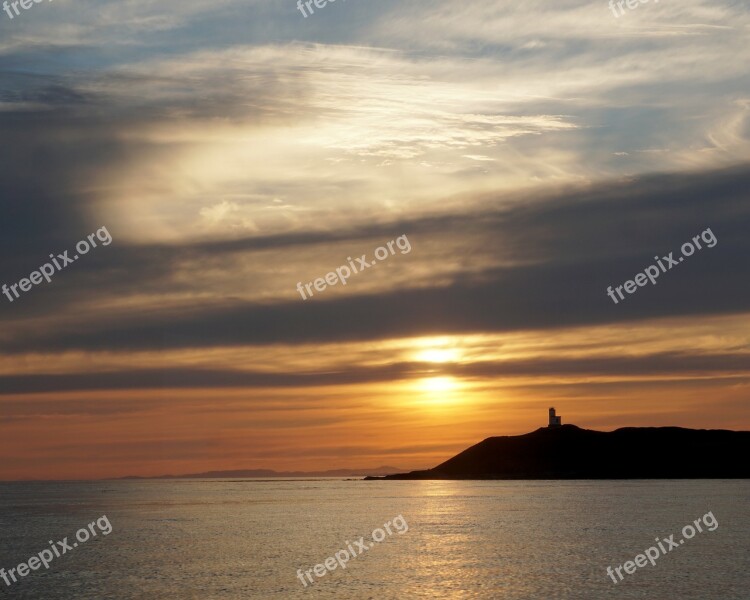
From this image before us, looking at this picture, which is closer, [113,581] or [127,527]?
[113,581]

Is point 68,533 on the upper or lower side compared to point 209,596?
upper

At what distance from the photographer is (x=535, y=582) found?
6712 centimetres

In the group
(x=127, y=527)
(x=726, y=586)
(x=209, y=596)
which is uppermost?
(x=127, y=527)

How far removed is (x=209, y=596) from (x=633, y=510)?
10356cm

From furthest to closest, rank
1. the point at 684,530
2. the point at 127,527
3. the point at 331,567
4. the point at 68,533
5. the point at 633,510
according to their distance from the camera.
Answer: the point at 633,510
the point at 127,527
the point at 68,533
the point at 684,530
the point at 331,567

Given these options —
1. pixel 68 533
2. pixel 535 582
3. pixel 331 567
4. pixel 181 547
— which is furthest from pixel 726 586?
pixel 68 533

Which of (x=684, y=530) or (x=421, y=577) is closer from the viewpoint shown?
(x=421, y=577)

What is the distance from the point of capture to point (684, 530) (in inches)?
4237

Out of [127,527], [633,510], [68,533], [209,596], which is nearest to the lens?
[209,596]

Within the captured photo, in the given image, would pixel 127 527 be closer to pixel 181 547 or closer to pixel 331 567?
pixel 181 547

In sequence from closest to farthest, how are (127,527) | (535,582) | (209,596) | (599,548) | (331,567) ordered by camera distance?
A: (209,596) → (535,582) → (331,567) → (599,548) → (127,527)

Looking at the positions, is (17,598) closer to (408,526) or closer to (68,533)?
(68,533)

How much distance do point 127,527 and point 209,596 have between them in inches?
2783

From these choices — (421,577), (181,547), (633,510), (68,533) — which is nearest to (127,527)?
(68,533)
